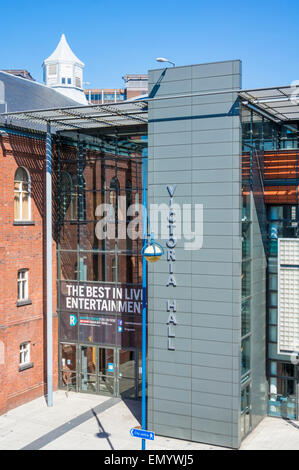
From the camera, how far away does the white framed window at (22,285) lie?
850 inches

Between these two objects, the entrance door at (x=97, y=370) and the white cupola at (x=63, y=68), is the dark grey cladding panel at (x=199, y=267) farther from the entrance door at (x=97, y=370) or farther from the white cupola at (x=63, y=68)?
the white cupola at (x=63, y=68)

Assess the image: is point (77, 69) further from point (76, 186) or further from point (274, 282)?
point (274, 282)

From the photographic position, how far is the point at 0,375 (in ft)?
65.5

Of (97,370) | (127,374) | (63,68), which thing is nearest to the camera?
(127,374)

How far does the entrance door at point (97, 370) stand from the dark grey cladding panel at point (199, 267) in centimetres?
448

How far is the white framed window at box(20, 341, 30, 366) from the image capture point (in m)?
21.7

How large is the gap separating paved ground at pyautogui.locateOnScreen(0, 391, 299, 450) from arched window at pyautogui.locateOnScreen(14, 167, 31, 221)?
23.6 ft

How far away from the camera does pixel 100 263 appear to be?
887 inches

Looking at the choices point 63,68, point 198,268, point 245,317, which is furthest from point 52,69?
point 245,317

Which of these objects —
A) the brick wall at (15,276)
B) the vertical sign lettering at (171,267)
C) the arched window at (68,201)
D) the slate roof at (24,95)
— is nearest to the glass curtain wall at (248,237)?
the vertical sign lettering at (171,267)

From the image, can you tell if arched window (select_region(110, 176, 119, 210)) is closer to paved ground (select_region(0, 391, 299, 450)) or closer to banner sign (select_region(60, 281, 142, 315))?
banner sign (select_region(60, 281, 142, 315))

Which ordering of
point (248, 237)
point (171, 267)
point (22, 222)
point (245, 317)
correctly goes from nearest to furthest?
point (171, 267), point (245, 317), point (248, 237), point (22, 222)

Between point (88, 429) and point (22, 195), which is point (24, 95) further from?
point (88, 429)

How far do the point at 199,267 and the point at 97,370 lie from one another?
7.67 metres
